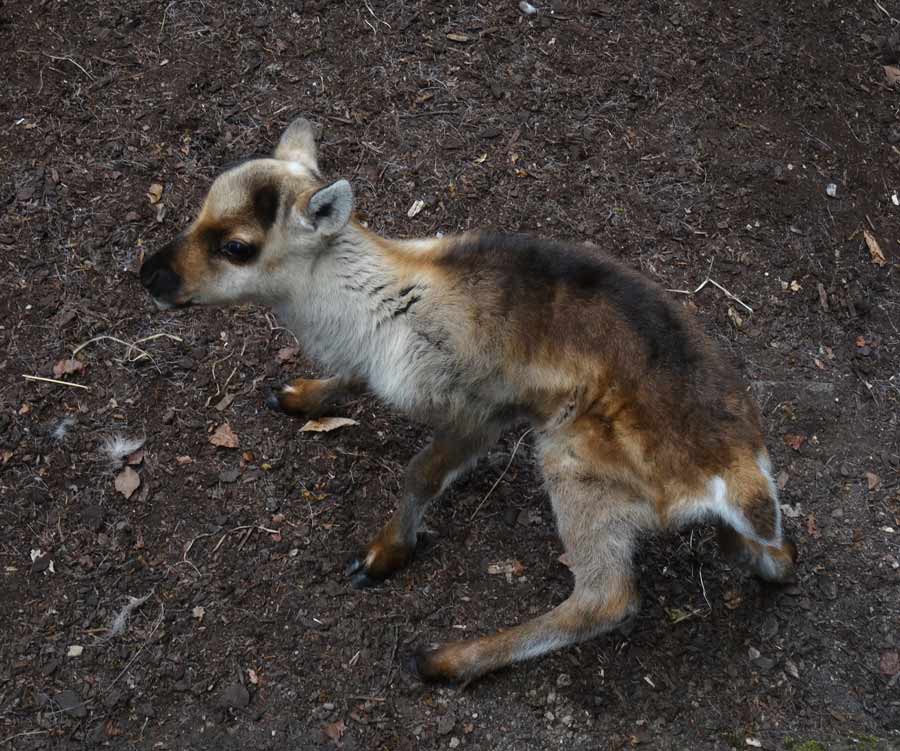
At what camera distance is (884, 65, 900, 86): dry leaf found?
26.4ft

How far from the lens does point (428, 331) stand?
4.94 metres

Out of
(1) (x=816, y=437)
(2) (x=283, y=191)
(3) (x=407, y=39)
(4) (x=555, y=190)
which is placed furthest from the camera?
(3) (x=407, y=39)

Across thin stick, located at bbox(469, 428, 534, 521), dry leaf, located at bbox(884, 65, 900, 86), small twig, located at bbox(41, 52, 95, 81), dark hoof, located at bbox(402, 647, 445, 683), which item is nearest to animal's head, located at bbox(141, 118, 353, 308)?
thin stick, located at bbox(469, 428, 534, 521)

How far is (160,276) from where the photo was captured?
15.6 feet

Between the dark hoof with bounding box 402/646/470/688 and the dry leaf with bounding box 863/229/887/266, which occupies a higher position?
the dry leaf with bounding box 863/229/887/266

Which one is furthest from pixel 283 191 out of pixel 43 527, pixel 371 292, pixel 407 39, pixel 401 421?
pixel 407 39

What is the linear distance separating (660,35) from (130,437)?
558cm

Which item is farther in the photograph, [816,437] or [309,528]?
[816,437]

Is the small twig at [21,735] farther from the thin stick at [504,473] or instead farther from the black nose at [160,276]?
the thin stick at [504,473]

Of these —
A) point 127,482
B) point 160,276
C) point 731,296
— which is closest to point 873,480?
point 731,296

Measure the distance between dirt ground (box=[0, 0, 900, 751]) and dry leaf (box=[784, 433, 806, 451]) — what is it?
0.02 metres

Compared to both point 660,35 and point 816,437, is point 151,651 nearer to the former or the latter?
point 816,437

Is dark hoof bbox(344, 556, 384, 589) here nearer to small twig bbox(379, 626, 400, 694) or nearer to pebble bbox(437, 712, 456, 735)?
small twig bbox(379, 626, 400, 694)

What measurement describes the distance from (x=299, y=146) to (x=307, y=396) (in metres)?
1.60
